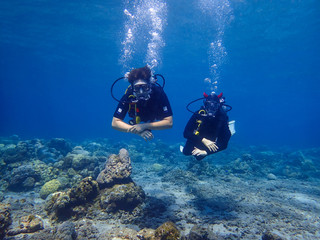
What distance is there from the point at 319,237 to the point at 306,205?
228cm

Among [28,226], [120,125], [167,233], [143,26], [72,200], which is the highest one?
[143,26]

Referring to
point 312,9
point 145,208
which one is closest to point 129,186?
point 145,208

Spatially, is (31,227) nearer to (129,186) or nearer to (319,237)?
(129,186)

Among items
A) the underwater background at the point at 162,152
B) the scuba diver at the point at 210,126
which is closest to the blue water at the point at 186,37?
the underwater background at the point at 162,152

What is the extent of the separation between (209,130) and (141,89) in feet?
8.39

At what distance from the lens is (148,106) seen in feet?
15.1

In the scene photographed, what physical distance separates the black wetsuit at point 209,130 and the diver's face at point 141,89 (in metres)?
1.85

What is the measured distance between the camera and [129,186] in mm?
5391

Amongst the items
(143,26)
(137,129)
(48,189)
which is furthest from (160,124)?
(143,26)

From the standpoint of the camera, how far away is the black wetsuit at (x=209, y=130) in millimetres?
5262

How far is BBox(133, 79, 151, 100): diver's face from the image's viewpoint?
4203 millimetres

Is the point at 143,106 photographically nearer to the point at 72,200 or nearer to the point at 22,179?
the point at 72,200

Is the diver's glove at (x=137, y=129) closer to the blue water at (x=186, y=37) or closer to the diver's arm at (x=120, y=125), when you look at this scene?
the diver's arm at (x=120, y=125)

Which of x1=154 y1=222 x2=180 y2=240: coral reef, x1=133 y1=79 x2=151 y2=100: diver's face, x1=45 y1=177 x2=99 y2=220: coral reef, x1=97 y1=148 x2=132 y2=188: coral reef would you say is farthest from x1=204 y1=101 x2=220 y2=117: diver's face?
x1=45 y1=177 x2=99 y2=220: coral reef
